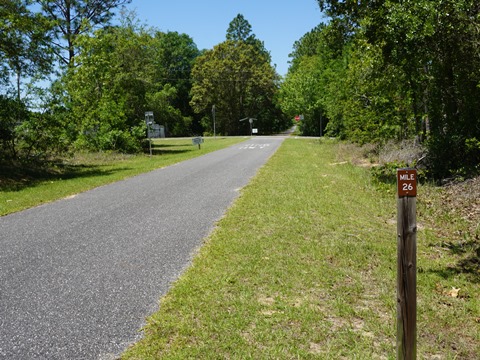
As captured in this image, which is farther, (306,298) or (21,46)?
(21,46)

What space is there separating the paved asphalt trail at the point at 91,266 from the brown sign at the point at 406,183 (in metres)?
2.35

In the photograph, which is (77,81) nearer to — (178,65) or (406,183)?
(406,183)

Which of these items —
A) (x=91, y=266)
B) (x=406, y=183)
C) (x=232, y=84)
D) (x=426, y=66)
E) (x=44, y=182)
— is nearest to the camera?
(x=406, y=183)

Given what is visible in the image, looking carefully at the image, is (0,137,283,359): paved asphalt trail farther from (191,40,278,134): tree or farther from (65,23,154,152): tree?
(191,40,278,134): tree

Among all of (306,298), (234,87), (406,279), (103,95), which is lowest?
(306,298)

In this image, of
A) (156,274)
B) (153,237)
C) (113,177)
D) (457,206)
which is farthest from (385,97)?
(156,274)

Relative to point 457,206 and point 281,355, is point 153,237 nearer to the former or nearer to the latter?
point 281,355

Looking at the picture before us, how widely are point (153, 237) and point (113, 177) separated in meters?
9.11

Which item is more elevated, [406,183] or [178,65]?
[178,65]

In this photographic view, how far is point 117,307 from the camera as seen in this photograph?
13.0 ft

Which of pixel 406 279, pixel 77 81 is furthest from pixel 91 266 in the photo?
pixel 77 81

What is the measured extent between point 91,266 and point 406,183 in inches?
156

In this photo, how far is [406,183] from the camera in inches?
103

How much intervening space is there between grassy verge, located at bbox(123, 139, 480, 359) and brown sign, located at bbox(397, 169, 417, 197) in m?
1.31
